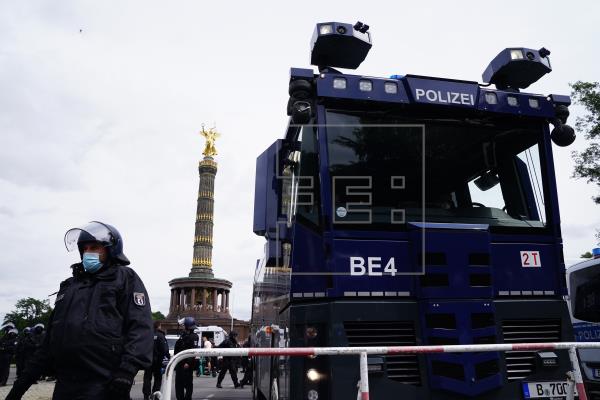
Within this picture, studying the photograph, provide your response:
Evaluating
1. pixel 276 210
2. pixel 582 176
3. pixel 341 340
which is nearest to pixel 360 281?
pixel 341 340

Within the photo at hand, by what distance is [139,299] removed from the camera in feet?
11.4

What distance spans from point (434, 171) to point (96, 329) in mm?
3176

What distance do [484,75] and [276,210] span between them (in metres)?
2.95

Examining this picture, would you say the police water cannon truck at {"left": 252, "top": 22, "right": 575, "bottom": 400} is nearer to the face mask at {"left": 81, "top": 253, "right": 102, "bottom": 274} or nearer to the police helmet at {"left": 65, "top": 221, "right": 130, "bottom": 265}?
the police helmet at {"left": 65, "top": 221, "right": 130, "bottom": 265}

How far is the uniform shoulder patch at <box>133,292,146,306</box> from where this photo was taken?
3.45 metres

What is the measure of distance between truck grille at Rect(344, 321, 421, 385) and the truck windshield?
33.9 inches

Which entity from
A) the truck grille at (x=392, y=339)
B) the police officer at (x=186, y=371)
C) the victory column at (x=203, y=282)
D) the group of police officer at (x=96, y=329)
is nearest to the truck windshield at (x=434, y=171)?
the truck grille at (x=392, y=339)

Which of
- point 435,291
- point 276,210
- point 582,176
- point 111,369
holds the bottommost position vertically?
point 111,369

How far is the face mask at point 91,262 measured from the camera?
11.8 ft

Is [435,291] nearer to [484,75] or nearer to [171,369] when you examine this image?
[171,369]

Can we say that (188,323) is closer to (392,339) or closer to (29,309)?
(392,339)

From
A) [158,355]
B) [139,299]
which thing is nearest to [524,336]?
[139,299]

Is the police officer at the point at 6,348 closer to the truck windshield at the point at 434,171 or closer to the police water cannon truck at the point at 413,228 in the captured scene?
→ the police water cannon truck at the point at 413,228

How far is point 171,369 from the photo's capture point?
10.3ft
